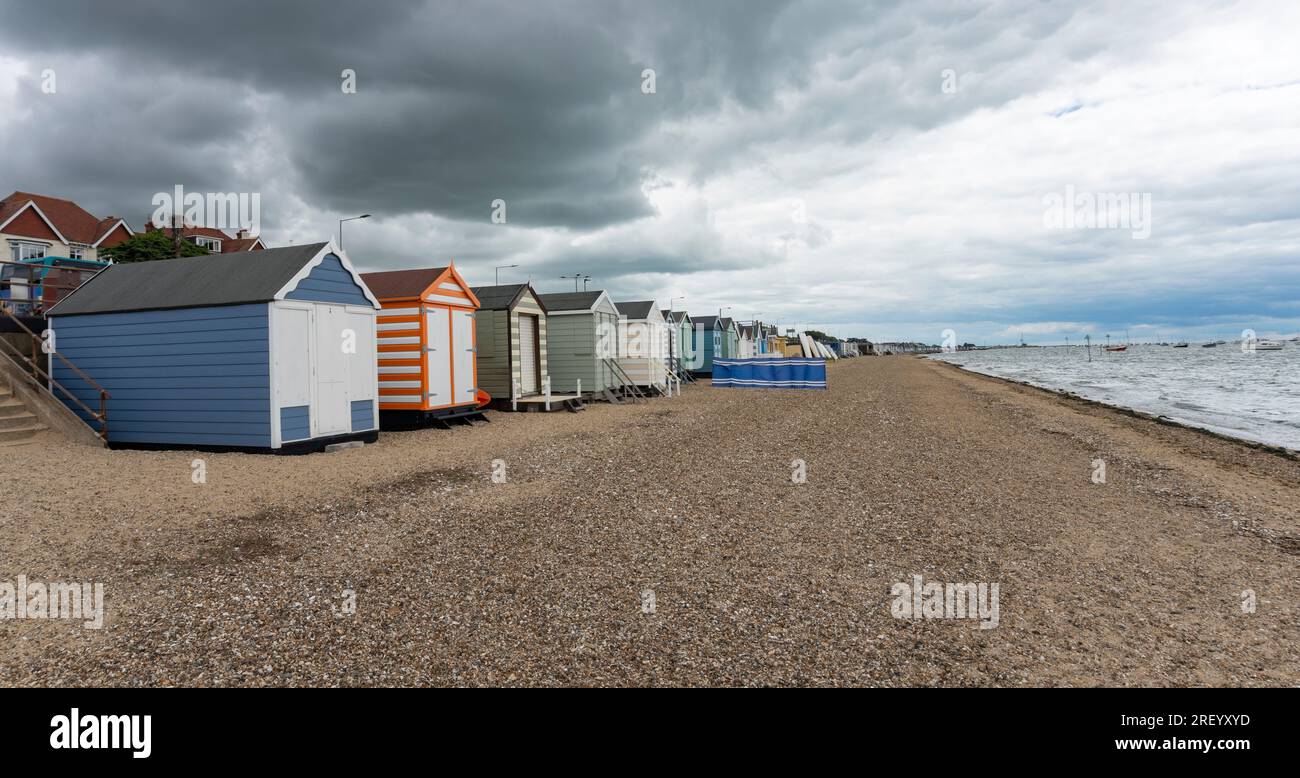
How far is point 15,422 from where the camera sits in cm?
1235

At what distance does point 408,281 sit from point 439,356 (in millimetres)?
2121

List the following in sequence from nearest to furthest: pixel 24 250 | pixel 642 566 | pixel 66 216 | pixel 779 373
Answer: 1. pixel 642 566
2. pixel 779 373
3. pixel 24 250
4. pixel 66 216

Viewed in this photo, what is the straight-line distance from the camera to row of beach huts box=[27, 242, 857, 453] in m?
12.4

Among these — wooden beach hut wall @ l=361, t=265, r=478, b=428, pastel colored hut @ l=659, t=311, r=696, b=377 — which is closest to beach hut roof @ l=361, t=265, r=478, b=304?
wooden beach hut wall @ l=361, t=265, r=478, b=428

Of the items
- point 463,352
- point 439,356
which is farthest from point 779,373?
point 439,356

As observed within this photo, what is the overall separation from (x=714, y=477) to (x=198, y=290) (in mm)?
11005

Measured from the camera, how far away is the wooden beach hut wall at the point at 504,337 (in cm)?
2122

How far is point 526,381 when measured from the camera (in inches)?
901

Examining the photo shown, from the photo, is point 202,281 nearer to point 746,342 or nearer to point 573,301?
point 573,301

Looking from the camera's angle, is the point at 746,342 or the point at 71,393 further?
the point at 746,342

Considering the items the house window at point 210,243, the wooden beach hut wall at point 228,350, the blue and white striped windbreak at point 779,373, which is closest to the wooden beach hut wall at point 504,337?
the wooden beach hut wall at point 228,350
